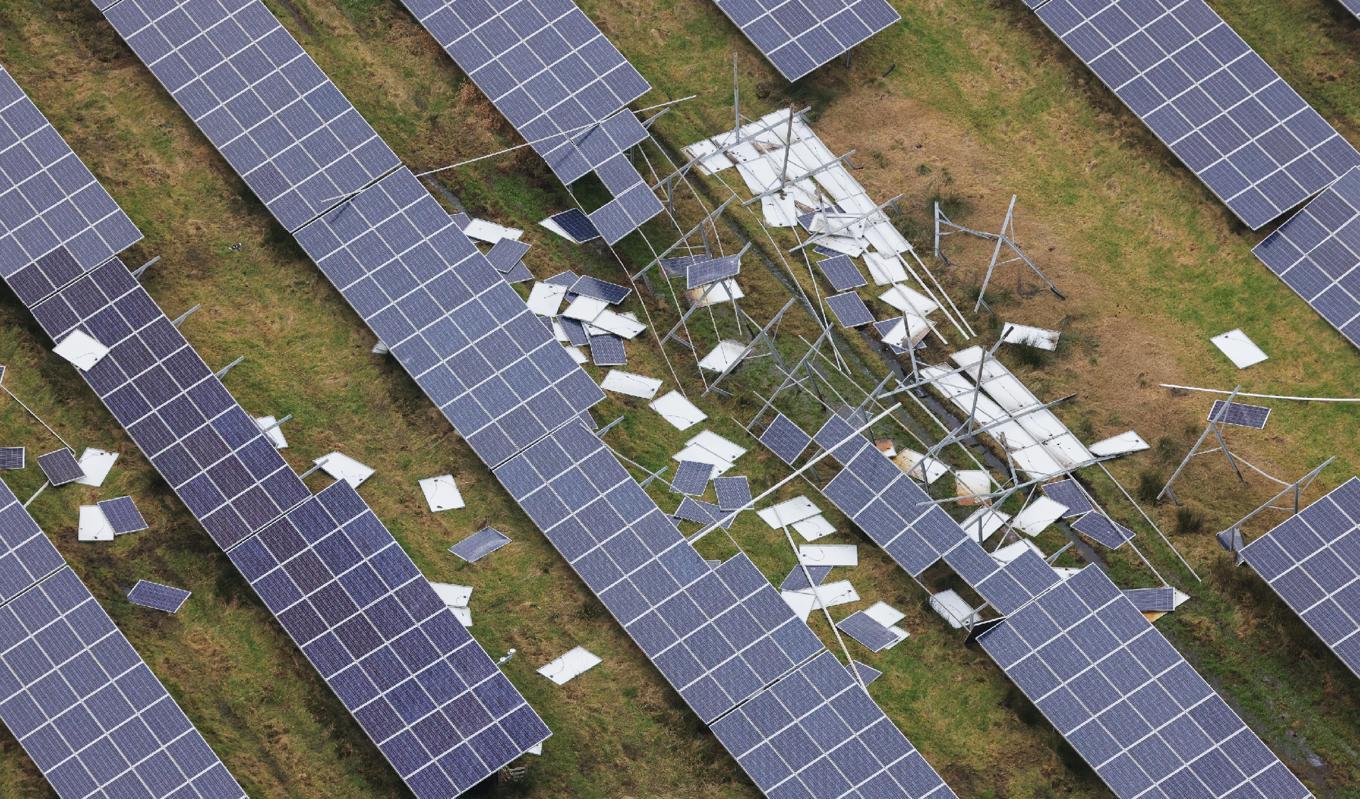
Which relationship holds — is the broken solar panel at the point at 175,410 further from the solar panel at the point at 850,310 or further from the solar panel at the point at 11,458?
the solar panel at the point at 850,310

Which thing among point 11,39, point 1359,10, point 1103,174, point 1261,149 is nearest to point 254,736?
point 11,39

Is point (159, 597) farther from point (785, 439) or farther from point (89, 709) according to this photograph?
point (785, 439)

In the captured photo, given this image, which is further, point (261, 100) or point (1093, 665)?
point (261, 100)

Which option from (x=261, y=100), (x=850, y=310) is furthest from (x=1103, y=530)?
(x=261, y=100)

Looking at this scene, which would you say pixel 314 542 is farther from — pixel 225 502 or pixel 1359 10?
pixel 1359 10

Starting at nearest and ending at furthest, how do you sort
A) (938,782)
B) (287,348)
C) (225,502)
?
1. (938,782)
2. (225,502)
3. (287,348)

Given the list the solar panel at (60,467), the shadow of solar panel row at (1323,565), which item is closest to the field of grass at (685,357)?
the solar panel at (60,467)
